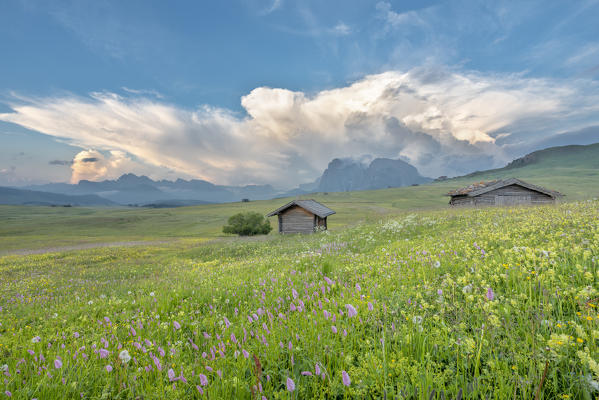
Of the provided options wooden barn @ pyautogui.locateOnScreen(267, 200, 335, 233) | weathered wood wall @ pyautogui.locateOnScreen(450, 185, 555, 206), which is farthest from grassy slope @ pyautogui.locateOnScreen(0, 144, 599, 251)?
weathered wood wall @ pyautogui.locateOnScreen(450, 185, 555, 206)

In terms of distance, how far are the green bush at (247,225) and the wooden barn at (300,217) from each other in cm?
1138

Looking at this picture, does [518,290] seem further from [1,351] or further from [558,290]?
[1,351]

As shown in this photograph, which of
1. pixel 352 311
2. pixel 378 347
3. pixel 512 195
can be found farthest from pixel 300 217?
pixel 378 347

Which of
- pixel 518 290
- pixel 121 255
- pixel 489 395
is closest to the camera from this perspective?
pixel 489 395

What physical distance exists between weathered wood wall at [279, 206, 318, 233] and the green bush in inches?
448

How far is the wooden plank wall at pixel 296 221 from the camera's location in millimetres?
40812

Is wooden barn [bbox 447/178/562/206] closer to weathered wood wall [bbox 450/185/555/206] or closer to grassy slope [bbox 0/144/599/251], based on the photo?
weathered wood wall [bbox 450/185/555/206]

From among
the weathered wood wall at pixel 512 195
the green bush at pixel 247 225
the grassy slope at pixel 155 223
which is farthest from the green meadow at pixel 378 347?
the green bush at pixel 247 225

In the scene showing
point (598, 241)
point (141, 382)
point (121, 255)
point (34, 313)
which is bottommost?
point (121, 255)

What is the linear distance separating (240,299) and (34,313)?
6.53 meters

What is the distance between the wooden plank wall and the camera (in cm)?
4081

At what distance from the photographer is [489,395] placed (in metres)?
2.03

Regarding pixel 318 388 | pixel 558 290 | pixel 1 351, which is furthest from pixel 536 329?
pixel 1 351

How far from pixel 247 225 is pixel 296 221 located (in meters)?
15.0
